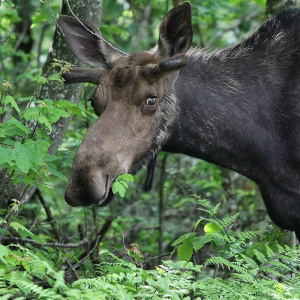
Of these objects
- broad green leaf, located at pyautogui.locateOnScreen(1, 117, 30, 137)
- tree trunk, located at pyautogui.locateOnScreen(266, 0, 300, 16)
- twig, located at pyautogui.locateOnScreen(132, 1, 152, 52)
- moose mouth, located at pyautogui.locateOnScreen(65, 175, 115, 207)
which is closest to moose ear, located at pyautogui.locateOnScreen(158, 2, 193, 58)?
moose mouth, located at pyautogui.locateOnScreen(65, 175, 115, 207)

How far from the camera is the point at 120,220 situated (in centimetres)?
893

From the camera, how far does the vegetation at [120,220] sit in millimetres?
4004

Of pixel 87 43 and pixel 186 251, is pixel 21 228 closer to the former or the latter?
pixel 186 251

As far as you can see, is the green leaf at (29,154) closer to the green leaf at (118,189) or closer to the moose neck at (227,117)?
the green leaf at (118,189)

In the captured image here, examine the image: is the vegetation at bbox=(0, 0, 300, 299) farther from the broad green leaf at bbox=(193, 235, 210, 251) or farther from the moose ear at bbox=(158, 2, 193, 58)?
the moose ear at bbox=(158, 2, 193, 58)

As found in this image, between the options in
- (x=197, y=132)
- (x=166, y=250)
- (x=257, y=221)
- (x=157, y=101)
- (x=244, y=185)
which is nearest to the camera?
(x=157, y=101)

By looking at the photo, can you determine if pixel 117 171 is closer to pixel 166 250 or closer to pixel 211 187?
pixel 166 250

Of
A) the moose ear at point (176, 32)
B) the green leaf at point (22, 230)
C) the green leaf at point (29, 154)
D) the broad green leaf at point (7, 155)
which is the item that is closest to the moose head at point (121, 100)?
the moose ear at point (176, 32)

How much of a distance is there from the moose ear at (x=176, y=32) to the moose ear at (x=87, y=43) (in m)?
0.60

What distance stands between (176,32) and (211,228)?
2040mm

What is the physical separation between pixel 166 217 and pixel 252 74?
486cm

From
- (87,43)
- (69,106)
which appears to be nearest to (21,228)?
(69,106)

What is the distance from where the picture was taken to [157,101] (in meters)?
5.66

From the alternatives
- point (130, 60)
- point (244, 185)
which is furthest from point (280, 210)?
point (244, 185)
